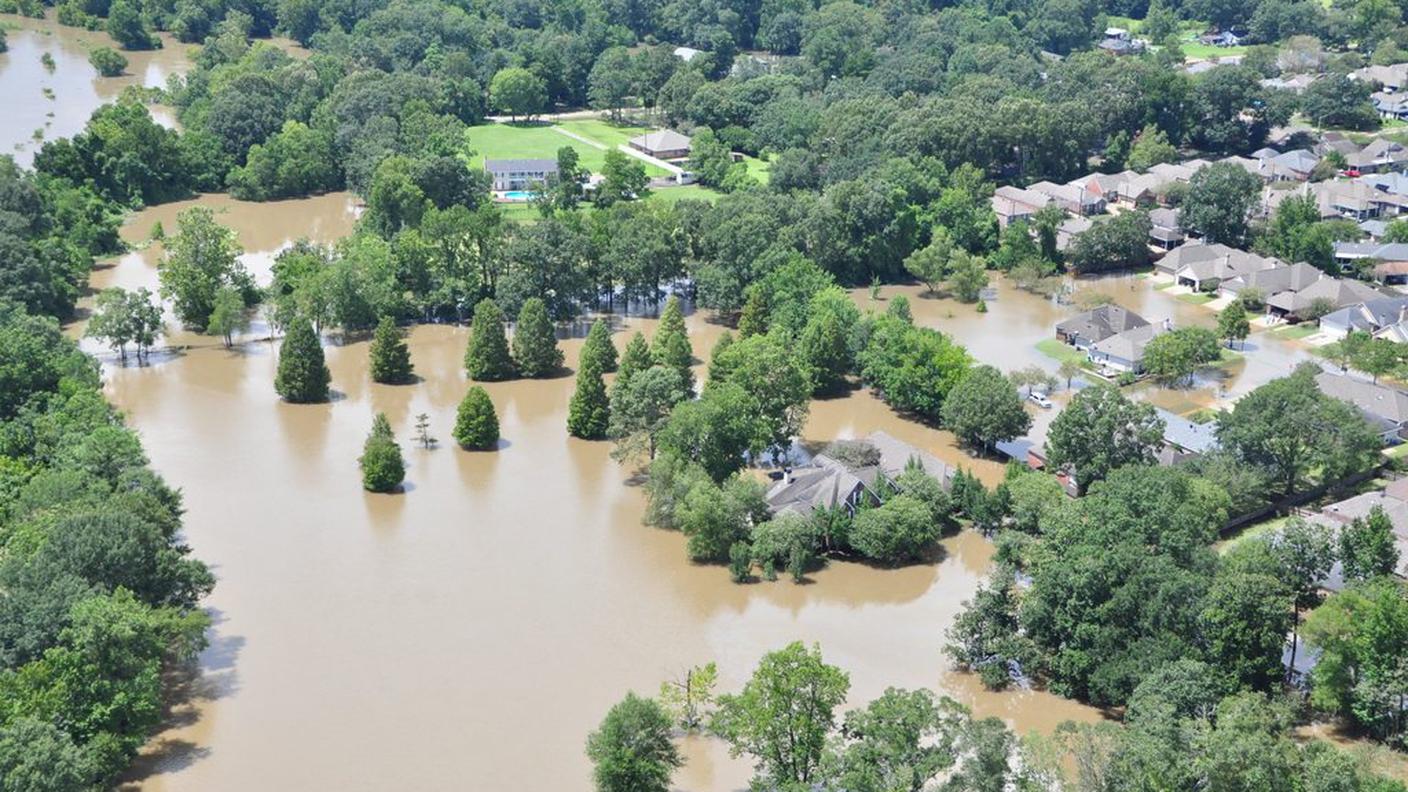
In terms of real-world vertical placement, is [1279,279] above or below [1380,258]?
below

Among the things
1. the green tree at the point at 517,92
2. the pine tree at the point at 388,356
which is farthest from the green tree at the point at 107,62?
the pine tree at the point at 388,356

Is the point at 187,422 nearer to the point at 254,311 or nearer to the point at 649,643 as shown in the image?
the point at 254,311

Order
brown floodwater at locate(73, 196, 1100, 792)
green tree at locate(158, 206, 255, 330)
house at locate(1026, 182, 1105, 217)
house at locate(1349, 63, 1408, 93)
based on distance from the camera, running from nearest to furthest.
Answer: brown floodwater at locate(73, 196, 1100, 792), green tree at locate(158, 206, 255, 330), house at locate(1026, 182, 1105, 217), house at locate(1349, 63, 1408, 93)

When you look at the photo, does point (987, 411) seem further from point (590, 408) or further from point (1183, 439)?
point (590, 408)

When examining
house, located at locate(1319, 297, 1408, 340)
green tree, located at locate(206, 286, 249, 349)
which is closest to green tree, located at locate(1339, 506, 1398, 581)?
house, located at locate(1319, 297, 1408, 340)

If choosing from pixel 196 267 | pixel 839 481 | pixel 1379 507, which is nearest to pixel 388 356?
pixel 196 267

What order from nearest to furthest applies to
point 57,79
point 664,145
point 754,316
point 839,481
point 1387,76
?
point 839,481 < point 754,316 < point 664,145 < point 1387,76 < point 57,79

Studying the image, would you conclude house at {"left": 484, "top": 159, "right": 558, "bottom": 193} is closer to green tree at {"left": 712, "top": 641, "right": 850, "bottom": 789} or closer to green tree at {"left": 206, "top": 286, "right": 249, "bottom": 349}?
green tree at {"left": 206, "top": 286, "right": 249, "bottom": 349}
